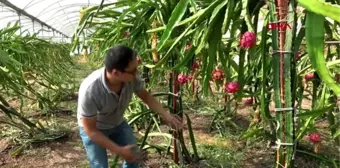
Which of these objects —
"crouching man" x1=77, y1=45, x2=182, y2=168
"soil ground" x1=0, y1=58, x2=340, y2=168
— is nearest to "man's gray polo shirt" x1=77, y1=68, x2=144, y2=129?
"crouching man" x1=77, y1=45, x2=182, y2=168

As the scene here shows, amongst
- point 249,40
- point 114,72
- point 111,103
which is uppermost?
point 249,40

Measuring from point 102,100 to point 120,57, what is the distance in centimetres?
29

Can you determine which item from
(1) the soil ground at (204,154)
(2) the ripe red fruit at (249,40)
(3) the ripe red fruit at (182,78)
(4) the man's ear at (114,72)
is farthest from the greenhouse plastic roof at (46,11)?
(2) the ripe red fruit at (249,40)

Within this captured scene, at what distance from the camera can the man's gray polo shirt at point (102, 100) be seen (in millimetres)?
1723

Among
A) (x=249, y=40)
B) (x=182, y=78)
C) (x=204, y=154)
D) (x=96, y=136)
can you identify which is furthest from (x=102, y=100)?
(x=204, y=154)

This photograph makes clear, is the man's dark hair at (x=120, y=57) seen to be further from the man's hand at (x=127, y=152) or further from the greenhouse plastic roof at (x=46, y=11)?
the greenhouse plastic roof at (x=46, y=11)

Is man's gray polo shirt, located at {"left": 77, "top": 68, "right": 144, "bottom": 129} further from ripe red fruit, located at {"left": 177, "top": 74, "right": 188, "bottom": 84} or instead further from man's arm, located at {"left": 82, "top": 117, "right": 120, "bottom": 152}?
ripe red fruit, located at {"left": 177, "top": 74, "right": 188, "bottom": 84}

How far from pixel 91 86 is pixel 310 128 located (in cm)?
111

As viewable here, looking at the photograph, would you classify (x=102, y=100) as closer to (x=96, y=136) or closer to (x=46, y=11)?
(x=96, y=136)

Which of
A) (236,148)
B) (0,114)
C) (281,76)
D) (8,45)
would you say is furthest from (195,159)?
(0,114)

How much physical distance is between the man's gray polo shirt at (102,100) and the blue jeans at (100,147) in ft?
0.20

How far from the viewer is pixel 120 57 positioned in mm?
1606

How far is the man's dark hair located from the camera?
1609mm

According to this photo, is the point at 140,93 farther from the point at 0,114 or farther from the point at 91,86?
the point at 0,114
